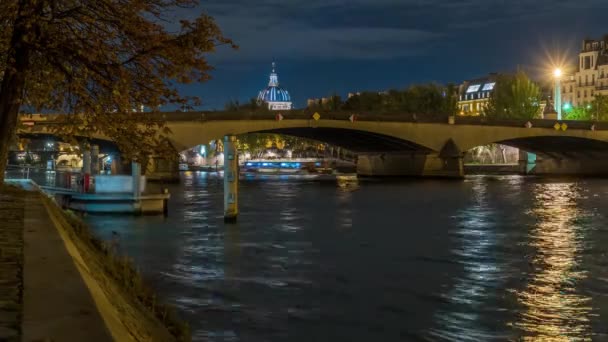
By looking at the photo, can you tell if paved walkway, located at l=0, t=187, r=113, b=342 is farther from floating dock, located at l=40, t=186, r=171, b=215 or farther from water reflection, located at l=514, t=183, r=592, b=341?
floating dock, located at l=40, t=186, r=171, b=215

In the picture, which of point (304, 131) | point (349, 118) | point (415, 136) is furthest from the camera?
point (304, 131)

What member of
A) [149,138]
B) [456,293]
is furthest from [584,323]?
[149,138]

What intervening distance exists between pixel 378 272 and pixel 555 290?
4.36 m

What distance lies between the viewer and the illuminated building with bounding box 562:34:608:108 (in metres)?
151

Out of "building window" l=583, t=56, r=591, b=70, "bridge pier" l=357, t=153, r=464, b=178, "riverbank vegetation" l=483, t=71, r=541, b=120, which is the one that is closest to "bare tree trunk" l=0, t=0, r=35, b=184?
"bridge pier" l=357, t=153, r=464, b=178

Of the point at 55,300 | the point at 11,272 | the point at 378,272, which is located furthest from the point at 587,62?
the point at 55,300

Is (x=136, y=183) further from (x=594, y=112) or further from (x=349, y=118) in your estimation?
(x=594, y=112)

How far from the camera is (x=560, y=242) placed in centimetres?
2631

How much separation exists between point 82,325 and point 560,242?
76.8ft

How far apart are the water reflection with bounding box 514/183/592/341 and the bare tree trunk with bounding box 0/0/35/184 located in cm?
900

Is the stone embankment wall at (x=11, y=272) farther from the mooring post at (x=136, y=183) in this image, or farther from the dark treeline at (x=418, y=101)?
the dark treeline at (x=418, y=101)

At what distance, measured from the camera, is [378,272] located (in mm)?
19484

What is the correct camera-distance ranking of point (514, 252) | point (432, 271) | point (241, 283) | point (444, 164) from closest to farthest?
point (241, 283)
point (432, 271)
point (514, 252)
point (444, 164)

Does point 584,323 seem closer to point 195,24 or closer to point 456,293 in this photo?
point 456,293
